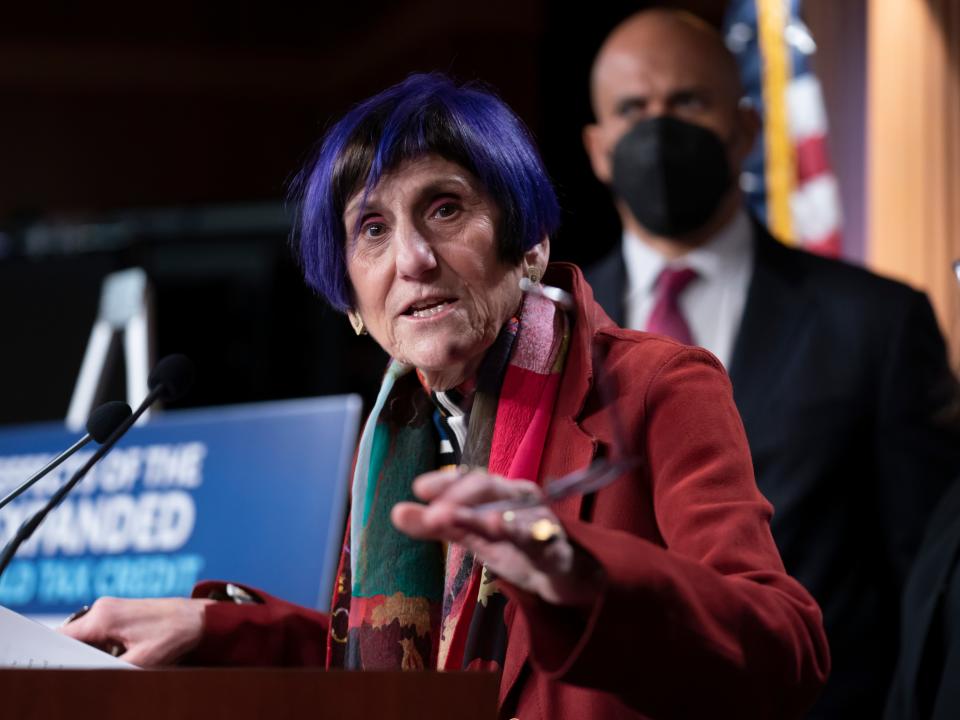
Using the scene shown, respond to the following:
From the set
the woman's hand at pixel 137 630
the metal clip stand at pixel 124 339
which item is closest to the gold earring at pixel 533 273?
the woman's hand at pixel 137 630

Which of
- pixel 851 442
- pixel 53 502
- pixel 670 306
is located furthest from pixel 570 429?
pixel 670 306

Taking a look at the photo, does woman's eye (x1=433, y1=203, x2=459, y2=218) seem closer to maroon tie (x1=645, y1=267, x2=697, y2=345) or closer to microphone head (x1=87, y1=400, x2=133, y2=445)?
microphone head (x1=87, y1=400, x2=133, y2=445)

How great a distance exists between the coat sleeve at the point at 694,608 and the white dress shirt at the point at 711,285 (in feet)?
4.56

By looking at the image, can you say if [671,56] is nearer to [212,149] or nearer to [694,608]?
[694,608]

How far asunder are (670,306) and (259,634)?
1.36 m

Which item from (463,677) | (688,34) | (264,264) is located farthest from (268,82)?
(463,677)

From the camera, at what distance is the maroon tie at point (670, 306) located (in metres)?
2.67

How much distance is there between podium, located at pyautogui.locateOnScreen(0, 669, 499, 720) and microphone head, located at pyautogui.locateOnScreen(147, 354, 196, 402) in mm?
587

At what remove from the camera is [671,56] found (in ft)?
9.16

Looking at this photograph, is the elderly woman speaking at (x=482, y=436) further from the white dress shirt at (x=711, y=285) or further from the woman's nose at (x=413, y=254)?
the white dress shirt at (x=711, y=285)

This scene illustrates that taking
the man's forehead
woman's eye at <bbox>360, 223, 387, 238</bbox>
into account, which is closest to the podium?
woman's eye at <bbox>360, 223, 387, 238</bbox>

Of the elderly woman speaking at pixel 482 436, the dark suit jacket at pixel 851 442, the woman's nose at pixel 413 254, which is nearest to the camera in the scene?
the elderly woman speaking at pixel 482 436

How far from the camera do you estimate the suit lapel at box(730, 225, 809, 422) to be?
256 cm

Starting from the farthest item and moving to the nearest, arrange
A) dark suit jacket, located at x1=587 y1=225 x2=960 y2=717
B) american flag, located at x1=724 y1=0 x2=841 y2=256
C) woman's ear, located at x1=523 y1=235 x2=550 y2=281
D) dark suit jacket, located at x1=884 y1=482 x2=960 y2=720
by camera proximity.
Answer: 1. american flag, located at x1=724 y1=0 x2=841 y2=256
2. dark suit jacket, located at x1=587 y1=225 x2=960 y2=717
3. dark suit jacket, located at x1=884 y1=482 x2=960 y2=720
4. woman's ear, located at x1=523 y1=235 x2=550 y2=281
